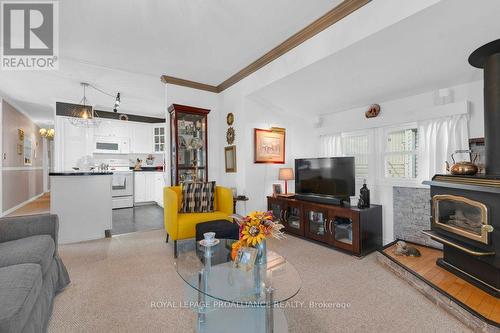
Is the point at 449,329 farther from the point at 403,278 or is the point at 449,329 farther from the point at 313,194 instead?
the point at 313,194

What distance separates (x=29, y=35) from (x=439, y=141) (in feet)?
16.7

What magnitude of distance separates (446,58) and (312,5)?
4.72 feet

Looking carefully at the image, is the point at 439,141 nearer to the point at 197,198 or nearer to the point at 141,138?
the point at 197,198

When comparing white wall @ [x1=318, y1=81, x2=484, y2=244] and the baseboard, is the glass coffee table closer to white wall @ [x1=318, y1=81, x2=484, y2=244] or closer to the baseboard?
white wall @ [x1=318, y1=81, x2=484, y2=244]

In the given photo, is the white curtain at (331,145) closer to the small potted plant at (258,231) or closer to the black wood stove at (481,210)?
the black wood stove at (481,210)

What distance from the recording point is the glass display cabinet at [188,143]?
400 cm

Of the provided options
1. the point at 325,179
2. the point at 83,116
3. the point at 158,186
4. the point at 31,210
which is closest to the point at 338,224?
the point at 325,179

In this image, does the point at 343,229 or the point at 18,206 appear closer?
the point at 343,229

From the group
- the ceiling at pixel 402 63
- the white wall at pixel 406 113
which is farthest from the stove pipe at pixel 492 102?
the white wall at pixel 406 113

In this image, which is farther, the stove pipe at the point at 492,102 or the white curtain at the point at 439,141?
the white curtain at the point at 439,141

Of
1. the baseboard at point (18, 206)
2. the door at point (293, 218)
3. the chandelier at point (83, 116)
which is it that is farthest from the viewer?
the baseboard at point (18, 206)

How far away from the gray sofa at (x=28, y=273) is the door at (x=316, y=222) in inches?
116

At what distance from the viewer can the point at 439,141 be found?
2803 millimetres

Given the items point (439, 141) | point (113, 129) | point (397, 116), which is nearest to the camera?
Answer: point (439, 141)
